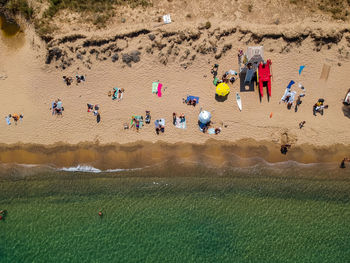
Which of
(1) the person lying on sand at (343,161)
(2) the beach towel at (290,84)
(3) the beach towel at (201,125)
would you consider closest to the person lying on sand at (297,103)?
(2) the beach towel at (290,84)

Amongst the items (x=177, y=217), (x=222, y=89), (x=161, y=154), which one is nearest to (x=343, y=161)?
(x=222, y=89)

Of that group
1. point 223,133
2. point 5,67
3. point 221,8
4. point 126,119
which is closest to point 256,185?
point 223,133

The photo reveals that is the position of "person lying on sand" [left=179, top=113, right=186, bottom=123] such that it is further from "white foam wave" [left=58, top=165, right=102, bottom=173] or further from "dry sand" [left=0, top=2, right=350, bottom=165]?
"white foam wave" [left=58, top=165, right=102, bottom=173]

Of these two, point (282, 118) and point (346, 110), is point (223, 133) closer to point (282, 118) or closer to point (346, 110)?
point (282, 118)

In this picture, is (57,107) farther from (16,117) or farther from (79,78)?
(16,117)

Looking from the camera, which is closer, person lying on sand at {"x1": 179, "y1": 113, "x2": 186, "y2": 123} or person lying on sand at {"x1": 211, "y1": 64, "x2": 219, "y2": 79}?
person lying on sand at {"x1": 211, "y1": 64, "x2": 219, "y2": 79}

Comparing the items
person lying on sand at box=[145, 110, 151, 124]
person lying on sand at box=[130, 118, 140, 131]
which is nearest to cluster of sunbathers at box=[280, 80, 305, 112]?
person lying on sand at box=[145, 110, 151, 124]

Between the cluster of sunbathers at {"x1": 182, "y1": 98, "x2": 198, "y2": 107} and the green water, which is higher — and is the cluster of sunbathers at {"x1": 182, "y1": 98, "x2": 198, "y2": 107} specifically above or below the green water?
above
